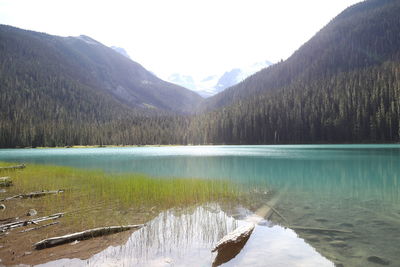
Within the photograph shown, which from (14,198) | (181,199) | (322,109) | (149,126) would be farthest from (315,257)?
(149,126)

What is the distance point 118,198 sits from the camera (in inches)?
707

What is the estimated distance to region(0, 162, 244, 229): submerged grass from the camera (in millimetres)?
13777

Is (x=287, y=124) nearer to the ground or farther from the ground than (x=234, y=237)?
farther from the ground

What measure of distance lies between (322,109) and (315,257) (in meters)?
124

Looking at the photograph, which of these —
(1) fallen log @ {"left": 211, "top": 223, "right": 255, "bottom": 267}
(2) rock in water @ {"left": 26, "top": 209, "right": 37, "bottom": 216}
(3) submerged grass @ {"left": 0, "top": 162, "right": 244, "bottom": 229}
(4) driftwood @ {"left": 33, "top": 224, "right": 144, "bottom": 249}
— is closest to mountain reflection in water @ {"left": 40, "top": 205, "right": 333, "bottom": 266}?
(1) fallen log @ {"left": 211, "top": 223, "right": 255, "bottom": 267}

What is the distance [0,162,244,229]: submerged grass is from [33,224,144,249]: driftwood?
145 centimetres

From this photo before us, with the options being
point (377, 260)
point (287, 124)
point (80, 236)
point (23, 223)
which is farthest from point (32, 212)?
point (287, 124)

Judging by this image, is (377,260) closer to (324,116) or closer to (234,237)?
(234,237)

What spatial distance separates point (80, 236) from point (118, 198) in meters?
7.77

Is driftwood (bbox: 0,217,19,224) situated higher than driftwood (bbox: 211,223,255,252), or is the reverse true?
driftwood (bbox: 211,223,255,252)

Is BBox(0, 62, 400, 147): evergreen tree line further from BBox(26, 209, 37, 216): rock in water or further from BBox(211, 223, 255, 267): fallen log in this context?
BBox(26, 209, 37, 216): rock in water

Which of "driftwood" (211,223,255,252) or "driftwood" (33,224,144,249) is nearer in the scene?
"driftwood" (211,223,255,252)

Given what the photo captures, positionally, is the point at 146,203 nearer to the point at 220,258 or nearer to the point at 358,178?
the point at 220,258

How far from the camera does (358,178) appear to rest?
26.5m
